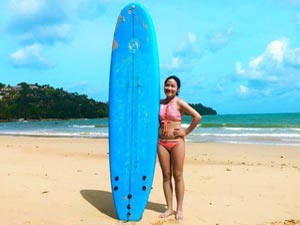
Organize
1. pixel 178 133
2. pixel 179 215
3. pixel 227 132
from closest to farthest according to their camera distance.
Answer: pixel 178 133
pixel 179 215
pixel 227 132

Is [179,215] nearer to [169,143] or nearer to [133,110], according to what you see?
[169,143]

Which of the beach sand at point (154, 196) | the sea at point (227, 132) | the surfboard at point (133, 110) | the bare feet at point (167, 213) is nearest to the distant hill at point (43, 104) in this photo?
the sea at point (227, 132)

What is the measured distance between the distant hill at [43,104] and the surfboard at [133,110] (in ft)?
262

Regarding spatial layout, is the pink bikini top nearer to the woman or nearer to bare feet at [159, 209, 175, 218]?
the woman

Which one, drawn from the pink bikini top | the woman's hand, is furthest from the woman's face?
the woman's hand

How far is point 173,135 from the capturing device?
4023 millimetres

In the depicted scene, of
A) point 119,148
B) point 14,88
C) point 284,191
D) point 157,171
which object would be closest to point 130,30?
point 119,148

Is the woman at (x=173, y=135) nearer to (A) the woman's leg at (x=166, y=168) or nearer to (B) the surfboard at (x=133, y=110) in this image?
(A) the woman's leg at (x=166, y=168)

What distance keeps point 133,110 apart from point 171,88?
0.50 m

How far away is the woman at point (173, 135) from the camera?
4.01 m

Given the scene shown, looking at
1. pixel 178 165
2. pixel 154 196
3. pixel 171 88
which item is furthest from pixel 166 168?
pixel 154 196

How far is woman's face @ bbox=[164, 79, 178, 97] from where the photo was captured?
4090 millimetres

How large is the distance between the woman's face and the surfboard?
0.51 feet

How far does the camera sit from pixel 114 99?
4328 mm
